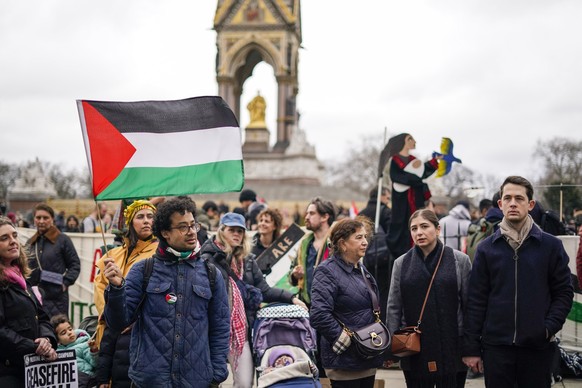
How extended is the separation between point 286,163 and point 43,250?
87.4 ft

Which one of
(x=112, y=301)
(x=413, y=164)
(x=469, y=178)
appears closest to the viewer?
(x=112, y=301)

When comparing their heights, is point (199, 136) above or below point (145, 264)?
above

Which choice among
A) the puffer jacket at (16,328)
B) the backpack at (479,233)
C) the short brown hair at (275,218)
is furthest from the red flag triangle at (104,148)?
the backpack at (479,233)

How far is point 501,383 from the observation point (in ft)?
16.5

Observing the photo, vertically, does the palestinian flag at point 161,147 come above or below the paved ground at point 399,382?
above

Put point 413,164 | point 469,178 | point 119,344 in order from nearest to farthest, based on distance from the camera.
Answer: point 119,344
point 413,164
point 469,178

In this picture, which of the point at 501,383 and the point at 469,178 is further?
the point at 469,178

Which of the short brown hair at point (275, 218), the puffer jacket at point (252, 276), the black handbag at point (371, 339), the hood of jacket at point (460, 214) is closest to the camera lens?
the black handbag at point (371, 339)

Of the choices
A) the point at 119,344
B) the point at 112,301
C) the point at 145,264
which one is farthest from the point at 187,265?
the point at 119,344

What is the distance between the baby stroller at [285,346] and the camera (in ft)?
17.4

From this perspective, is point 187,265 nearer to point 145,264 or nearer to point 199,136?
point 145,264

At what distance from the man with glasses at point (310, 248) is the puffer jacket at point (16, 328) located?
2576 millimetres

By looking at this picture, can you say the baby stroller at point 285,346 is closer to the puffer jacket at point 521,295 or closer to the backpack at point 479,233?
the puffer jacket at point 521,295

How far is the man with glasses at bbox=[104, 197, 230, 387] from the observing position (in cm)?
437
